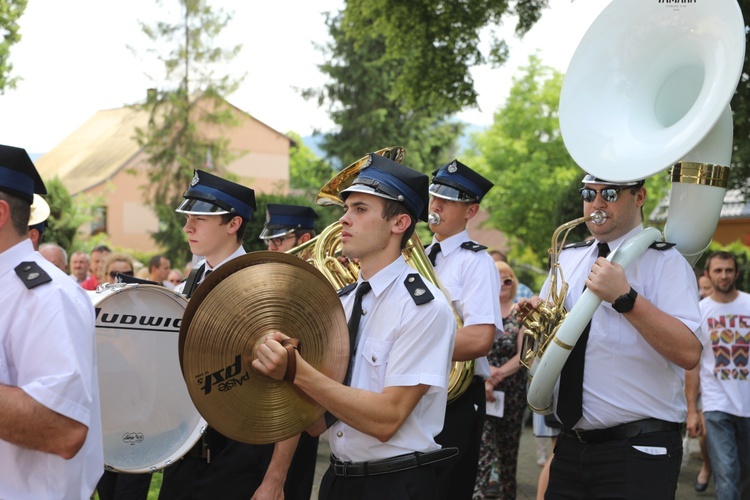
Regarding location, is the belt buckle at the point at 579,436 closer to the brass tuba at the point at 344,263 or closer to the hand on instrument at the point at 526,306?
the hand on instrument at the point at 526,306

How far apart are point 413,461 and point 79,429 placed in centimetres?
129

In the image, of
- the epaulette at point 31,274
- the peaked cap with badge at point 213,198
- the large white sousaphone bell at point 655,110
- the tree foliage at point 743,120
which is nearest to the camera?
the epaulette at point 31,274

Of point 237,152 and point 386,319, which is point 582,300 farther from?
point 237,152

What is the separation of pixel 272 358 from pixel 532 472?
7141mm

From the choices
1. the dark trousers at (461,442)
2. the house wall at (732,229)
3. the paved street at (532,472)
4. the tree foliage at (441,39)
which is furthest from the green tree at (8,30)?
the house wall at (732,229)

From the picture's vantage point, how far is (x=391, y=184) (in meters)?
3.59

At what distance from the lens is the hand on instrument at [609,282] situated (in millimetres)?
3902

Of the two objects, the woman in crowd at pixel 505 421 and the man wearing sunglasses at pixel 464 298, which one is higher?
the man wearing sunglasses at pixel 464 298

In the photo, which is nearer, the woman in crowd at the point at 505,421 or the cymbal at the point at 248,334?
the cymbal at the point at 248,334

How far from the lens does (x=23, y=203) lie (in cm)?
293

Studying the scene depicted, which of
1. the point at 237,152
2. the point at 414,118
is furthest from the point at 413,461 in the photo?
the point at 237,152

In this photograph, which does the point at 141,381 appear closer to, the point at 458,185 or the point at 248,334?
the point at 248,334

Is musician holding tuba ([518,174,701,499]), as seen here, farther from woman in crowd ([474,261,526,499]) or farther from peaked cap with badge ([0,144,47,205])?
woman in crowd ([474,261,526,499])

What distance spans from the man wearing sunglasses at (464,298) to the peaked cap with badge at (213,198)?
4.41 ft
